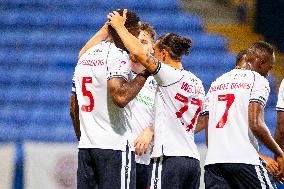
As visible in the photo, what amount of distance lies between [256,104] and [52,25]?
3946mm

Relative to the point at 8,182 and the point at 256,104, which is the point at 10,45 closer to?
the point at 8,182

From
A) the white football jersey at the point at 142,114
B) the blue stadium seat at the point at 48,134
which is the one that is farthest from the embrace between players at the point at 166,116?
the blue stadium seat at the point at 48,134

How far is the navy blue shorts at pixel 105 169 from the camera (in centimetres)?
466

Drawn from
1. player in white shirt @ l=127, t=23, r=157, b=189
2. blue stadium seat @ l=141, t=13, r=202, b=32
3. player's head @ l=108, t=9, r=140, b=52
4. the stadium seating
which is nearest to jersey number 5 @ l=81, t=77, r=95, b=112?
player's head @ l=108, t=9, r=140, b=52

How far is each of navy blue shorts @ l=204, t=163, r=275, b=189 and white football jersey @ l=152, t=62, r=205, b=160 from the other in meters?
0.25

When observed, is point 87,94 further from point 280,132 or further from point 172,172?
point 280,132

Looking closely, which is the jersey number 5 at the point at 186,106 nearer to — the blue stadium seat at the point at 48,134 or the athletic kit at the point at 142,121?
the athletic kit at the point at 142,121

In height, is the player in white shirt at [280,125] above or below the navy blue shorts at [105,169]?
above

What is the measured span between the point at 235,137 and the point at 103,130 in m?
0.99

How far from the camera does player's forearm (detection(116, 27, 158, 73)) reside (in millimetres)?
4805

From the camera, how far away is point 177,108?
5316mm

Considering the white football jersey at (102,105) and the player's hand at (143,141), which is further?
the player's hand at (143,141)

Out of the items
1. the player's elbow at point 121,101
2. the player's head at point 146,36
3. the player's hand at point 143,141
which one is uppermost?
the player's head at point 146,36

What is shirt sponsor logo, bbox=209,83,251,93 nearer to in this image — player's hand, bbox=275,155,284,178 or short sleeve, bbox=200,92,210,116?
short sleeve, bbox=200,92,210,116
